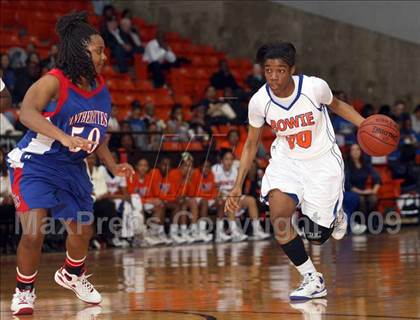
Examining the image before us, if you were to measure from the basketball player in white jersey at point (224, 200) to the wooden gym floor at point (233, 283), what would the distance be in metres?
1.24

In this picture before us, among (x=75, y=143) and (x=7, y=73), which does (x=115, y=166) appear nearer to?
(x=75, y=143)

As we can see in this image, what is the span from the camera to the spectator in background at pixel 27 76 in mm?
16734

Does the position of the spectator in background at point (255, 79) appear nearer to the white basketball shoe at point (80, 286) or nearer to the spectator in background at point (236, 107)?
the spectator in background at point (236, 107)

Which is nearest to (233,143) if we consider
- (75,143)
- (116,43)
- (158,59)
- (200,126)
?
(200,126)

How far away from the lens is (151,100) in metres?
19.5

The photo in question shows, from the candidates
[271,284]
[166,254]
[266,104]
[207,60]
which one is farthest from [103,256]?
[207,60]

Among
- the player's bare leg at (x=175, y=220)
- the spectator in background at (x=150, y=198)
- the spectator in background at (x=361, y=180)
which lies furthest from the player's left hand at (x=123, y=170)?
the spectator in background at (x=361, y=180)

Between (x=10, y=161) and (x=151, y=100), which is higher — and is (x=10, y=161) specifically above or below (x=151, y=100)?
below

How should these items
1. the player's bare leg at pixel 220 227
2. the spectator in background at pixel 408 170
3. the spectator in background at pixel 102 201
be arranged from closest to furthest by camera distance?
the spectator in background at pixel 102 201, the player's bare leg at pixel 220 227, the spectator in background at pixel 408 170

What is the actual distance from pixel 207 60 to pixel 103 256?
8891mm

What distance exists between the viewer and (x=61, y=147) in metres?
7.49

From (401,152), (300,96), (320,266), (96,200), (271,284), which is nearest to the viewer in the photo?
(300,96)

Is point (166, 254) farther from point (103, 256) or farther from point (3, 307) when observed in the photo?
point (3, 307)

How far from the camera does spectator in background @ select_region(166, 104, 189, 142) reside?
17250 mm
